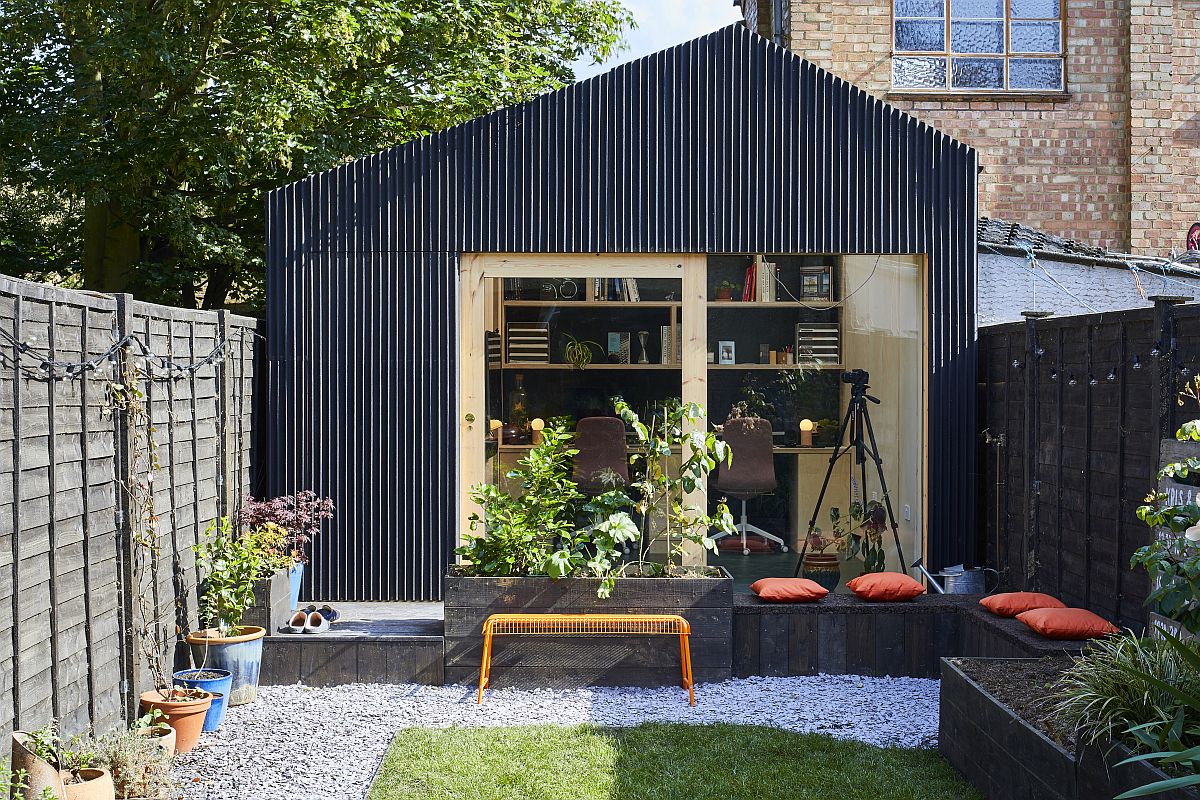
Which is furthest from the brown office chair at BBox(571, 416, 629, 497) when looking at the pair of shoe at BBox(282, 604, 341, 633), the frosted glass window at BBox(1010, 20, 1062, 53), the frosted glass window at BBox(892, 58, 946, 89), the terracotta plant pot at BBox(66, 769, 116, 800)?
the frosted glass window at BBox(1010, 20, 1062, 53)

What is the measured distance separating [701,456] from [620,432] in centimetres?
131

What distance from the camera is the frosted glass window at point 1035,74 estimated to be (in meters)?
13.2

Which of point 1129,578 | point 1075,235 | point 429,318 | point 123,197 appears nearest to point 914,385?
point 1129,578

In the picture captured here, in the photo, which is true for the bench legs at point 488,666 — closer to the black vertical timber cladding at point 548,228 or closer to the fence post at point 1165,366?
the black vertical timber cladding at point 548,228

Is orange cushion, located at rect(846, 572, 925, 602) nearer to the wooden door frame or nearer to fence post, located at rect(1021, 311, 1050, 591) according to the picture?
fence post, located at rect(1021, 311, 1050, 591)

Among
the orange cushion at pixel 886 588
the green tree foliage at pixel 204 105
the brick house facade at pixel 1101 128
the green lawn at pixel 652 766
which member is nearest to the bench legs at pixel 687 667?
the green lawn at pixel 652 766

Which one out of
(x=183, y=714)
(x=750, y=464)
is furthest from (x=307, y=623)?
(x=750, y=464)

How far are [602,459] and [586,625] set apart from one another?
165cm

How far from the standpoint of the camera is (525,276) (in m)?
7.34

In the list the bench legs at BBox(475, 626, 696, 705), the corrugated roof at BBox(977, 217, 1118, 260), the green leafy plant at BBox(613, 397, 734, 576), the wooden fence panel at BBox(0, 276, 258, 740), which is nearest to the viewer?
the wooden fence panel at BBox(0, 276, 258, 740)

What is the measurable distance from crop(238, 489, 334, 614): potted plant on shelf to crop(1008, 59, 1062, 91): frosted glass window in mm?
9660

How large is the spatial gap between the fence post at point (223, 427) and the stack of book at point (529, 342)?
5.68 ft

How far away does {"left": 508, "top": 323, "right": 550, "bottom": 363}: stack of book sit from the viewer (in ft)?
23.9

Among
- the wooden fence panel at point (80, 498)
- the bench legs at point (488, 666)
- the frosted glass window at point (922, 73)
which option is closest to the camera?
the wooden fence panel at point (80, 498)
